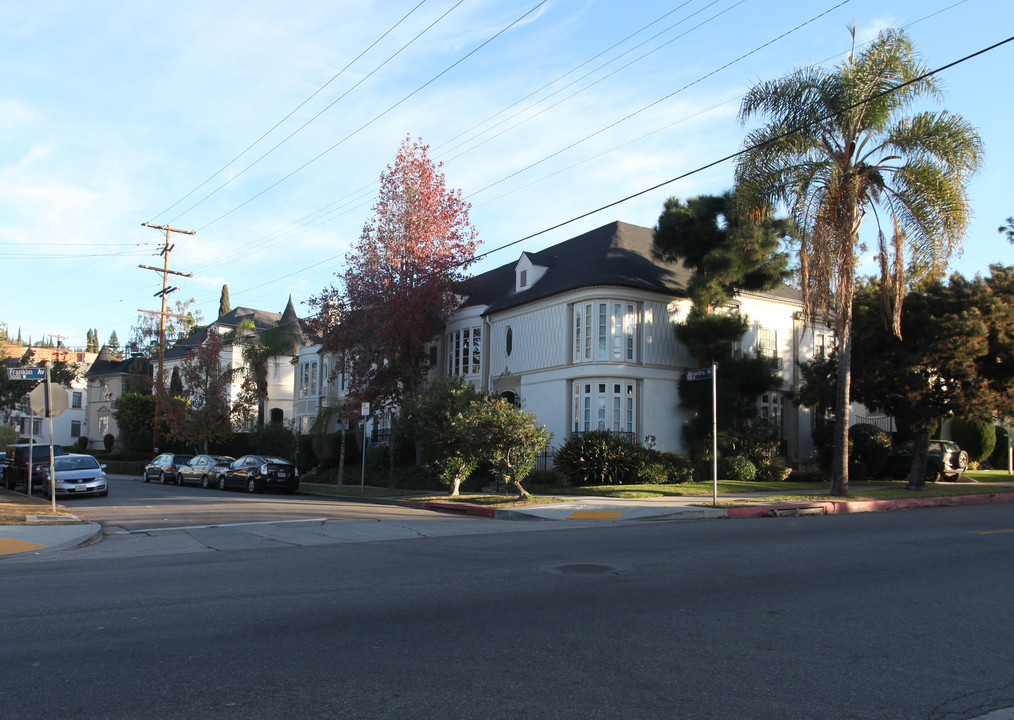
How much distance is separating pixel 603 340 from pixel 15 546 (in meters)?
18.9

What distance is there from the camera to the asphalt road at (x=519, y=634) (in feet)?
15.6

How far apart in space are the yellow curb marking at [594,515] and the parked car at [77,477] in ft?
53.3

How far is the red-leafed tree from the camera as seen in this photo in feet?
94.6

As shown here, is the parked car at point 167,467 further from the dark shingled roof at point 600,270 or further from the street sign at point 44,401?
the street sign at point 44,401

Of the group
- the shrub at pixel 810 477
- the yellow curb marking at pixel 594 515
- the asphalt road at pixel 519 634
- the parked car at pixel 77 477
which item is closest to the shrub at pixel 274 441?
the parked car at pixel 77 477

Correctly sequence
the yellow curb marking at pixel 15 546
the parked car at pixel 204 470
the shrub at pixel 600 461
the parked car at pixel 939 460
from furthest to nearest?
1. the parked car at pixel 204 470
2. the parked car at pixel 939 460
3. the shrub at pixel 600 461
4. the yellow curb marking at pixel 15 546

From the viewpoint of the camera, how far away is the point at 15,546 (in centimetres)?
1241

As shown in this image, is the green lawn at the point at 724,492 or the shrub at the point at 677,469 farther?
the shrub at the point at 677,469

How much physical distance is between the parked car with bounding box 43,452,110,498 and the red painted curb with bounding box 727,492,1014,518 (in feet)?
63.9

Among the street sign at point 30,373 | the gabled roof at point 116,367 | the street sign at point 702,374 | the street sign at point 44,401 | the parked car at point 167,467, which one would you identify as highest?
the gabled roof at point 116,367

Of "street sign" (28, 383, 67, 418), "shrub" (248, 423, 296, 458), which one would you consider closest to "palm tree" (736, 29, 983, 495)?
"street sign" (28, 383, 67, 418)

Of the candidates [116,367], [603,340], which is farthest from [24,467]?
[116,367]

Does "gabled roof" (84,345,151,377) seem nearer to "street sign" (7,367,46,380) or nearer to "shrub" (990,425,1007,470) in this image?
"street sign" (7,367,46,380)

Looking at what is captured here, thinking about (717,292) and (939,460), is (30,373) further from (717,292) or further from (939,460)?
(939,460)
